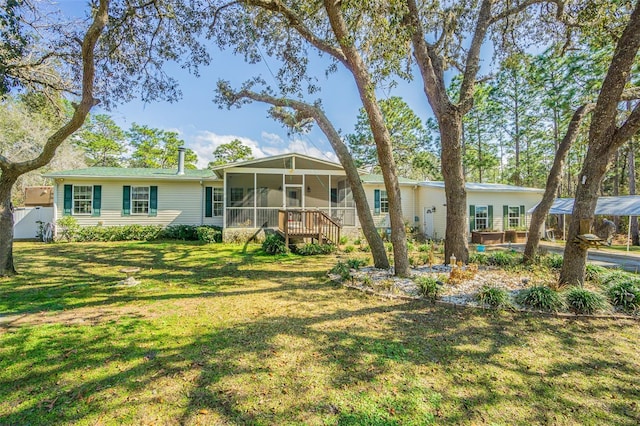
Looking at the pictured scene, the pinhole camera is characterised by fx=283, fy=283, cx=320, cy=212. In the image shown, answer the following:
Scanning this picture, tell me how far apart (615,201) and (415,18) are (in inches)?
555

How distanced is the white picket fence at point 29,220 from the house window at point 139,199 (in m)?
3.71

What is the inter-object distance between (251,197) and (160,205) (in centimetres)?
476

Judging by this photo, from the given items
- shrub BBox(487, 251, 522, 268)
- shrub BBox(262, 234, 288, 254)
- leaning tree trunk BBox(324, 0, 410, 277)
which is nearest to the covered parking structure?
shrub BBox(487, 251, 522, 268)

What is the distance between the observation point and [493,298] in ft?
16.7

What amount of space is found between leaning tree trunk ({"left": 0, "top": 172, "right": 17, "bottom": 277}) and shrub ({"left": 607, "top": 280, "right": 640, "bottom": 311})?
13.0 meters

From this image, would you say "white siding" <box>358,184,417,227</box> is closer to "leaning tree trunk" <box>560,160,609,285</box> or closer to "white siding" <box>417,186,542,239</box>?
"white siding" <box>417,186,542,239</box>

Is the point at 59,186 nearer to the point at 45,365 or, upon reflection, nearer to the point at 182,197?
the point at 182,197

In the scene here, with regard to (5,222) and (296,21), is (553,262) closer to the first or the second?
(296,21)

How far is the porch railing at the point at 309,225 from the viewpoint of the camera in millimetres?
11707

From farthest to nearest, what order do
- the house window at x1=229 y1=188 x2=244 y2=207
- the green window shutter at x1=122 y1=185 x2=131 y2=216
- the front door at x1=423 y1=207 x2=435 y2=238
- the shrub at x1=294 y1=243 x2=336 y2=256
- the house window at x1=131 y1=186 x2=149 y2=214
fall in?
the front door at x1=423 y1=207 x2=435 y2=238 → the house window at x1=229 y1=188 x2=244 y2=207 → the house window at x1=131 y1=186 x2=149 y2=214 → the green window shutter at x1=122 y1=185 x2=131 y2=216 → the shrub at x1=294 y1=243 x2=336 y2=256

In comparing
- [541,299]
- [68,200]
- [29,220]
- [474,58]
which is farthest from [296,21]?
[29,220]

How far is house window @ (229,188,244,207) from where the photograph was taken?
49.7ft

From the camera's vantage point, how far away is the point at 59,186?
13625 millimetres

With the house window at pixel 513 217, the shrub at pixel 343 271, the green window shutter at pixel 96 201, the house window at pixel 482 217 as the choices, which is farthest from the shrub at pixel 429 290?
the green window shutter at pixel 96 201
